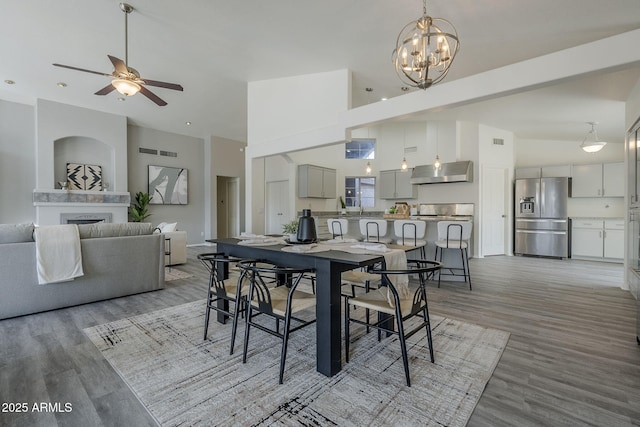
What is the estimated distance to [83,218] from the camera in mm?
6734

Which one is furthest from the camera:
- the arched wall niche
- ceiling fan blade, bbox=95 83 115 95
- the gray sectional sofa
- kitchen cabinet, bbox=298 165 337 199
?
kitchen cabinet, bbox=298 165 337 199

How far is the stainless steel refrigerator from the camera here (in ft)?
22.3

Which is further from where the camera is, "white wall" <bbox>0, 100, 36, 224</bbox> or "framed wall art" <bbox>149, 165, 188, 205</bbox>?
"framed wall art" <bbox>149, 165, 188, 205</bbox>

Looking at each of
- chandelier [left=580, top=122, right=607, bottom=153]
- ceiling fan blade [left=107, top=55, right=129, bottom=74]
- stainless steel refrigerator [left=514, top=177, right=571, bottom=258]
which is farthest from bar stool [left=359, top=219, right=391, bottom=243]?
chandelier [left=580, top=122, right=607, bottom=153]

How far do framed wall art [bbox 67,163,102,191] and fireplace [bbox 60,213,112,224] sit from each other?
628mm

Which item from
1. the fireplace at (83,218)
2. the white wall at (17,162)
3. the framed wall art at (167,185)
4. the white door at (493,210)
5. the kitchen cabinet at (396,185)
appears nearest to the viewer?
the white wall at (17,162)

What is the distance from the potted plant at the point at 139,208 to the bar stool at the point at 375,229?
19.4ft

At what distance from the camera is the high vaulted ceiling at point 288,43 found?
306 centimetres

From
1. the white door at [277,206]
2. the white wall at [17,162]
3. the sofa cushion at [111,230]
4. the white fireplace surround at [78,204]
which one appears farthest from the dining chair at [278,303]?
the white wall at [17,162]

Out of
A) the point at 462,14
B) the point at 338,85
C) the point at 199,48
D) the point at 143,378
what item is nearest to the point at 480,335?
the point at 143,378

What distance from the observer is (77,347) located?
2391 mm

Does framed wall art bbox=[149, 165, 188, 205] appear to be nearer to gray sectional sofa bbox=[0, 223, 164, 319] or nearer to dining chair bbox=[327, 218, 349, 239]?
gray sectional sofa bbox=[0, 223, 164, 319]

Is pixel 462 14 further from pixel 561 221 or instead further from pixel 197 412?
pixel 561 221

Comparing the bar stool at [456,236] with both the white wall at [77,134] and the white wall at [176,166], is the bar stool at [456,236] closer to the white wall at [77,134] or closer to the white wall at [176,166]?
the white wall at [176,166]
